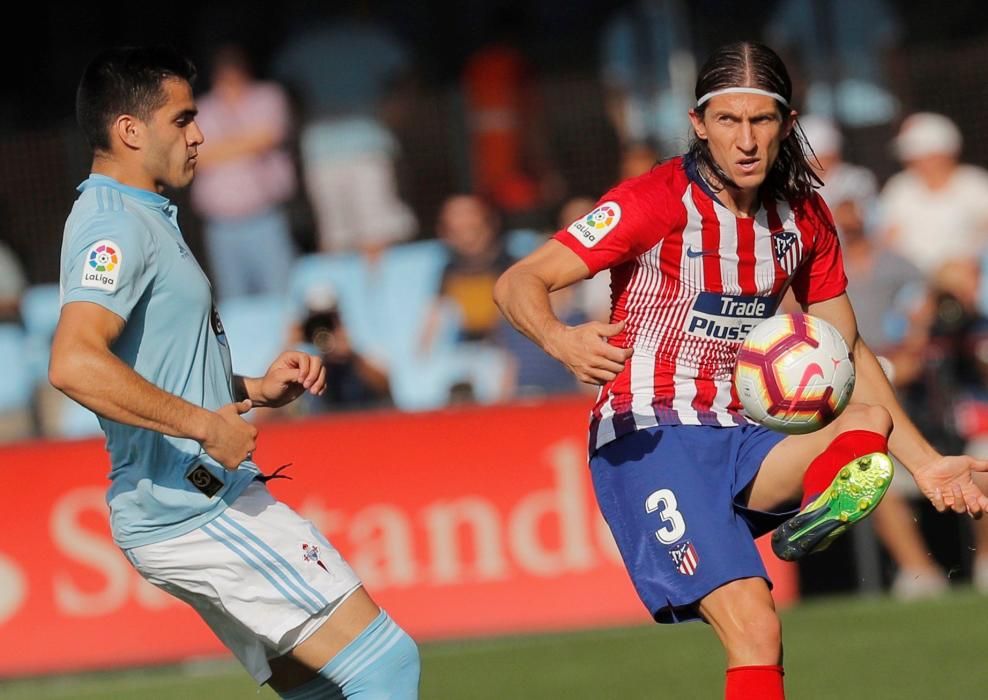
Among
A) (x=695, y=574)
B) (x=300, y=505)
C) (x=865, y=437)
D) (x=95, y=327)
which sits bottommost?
(x=300, y=505)

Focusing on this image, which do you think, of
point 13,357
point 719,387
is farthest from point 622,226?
point 13,357

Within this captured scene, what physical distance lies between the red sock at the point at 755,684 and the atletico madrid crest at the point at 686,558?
1.13 feet

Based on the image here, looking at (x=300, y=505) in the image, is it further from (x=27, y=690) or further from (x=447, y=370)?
(x=447, y=370)

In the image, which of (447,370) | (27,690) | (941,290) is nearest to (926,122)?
(941,290)

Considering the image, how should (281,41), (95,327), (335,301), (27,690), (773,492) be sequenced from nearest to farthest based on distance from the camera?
(95,327) → (773,492) → (27,690) → (335,301) → (281,41)

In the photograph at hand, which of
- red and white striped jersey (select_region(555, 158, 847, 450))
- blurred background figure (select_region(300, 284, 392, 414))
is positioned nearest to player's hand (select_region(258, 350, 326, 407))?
red and white striped jersey (select_region(555, 158, 847, 450))

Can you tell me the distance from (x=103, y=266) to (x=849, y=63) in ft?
30.1

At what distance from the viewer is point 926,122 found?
1221 centimetres

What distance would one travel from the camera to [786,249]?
5.57 meters

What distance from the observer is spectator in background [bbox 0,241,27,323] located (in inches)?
517

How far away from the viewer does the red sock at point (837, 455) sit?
199 inches

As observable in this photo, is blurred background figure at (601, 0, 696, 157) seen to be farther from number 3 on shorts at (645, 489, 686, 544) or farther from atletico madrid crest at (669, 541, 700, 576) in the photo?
atletico madrid crest at (669, 541, 700, 576)

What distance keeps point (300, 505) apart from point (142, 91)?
17.4 ft

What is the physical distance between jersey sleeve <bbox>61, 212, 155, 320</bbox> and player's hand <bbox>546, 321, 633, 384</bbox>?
1.20 m
